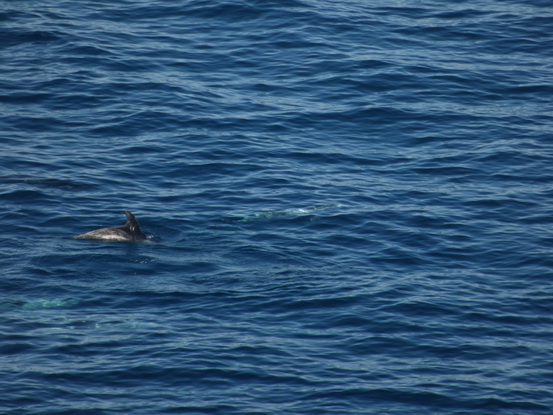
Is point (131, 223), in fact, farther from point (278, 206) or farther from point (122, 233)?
point (278, 206)

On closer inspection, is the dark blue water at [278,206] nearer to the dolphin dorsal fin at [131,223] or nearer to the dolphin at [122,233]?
the dolphin at [122,233]

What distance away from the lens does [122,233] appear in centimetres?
2520

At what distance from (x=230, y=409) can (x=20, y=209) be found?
40.1 ft

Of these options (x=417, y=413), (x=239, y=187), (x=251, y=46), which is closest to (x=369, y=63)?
(x=251, y=46)

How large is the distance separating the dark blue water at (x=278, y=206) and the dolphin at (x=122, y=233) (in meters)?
0.27

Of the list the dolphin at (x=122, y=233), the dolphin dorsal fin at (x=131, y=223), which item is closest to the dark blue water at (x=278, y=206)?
the dolphin at (x=122, y=233)

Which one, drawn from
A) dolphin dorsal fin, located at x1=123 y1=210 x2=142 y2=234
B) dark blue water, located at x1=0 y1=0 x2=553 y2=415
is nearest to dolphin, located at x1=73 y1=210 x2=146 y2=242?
dolphin dorsal fin, located at x1=123 y1=210 x2=142 y2=234

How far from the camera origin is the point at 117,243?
2520 centimetres

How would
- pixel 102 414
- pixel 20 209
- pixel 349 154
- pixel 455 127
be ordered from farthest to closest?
pixel 455 127 < pixel 349 154 < pixel 20 209 < pixel 102 414

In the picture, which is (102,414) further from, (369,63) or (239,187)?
(369,63)

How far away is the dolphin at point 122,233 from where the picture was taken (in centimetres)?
2502

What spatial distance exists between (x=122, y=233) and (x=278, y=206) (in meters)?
5.48

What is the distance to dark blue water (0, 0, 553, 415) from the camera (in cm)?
1945

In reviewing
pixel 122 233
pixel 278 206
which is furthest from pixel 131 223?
pixel 278 206
